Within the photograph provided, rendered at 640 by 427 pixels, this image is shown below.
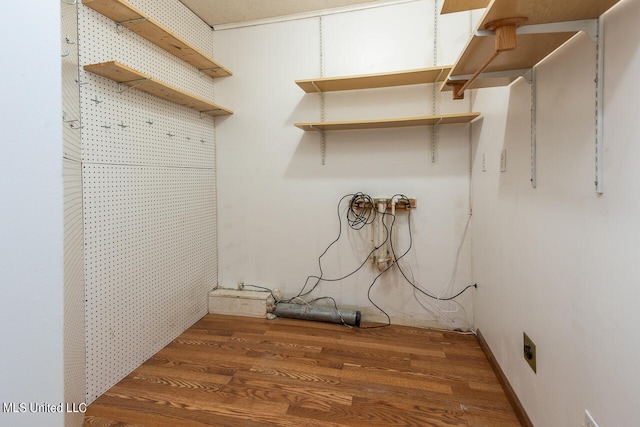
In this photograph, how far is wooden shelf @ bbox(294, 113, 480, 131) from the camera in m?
2.29

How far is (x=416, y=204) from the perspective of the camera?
266 cm

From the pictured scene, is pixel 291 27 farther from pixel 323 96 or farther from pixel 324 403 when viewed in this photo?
pixel 324 403

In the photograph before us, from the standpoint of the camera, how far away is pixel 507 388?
1.79 m

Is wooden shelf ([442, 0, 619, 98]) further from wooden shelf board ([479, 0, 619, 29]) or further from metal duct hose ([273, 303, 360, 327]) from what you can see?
metal duct hose ([273, 303, 360, 327])

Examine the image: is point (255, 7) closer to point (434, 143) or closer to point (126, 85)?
point (126, 85)

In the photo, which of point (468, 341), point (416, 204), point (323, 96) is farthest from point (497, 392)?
point (323, 96)

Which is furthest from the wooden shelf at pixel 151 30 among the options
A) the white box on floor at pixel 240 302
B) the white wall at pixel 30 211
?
the white box on floor at pixel 240 302

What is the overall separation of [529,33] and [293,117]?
6.77 ft

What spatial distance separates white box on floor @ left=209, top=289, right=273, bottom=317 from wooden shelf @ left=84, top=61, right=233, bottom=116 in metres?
1.78

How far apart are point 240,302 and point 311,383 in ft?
4.06

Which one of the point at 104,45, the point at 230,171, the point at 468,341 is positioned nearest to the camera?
the point at 104,45

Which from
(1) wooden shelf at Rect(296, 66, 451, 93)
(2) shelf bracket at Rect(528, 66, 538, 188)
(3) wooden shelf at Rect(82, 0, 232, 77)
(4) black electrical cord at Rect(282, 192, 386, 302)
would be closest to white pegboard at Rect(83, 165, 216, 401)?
(3) wooden shelf at Rect(82, 0, 232, 77)

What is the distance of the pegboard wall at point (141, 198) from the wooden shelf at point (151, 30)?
0.05 metres

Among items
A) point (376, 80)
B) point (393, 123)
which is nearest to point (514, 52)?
point (393, 123)
